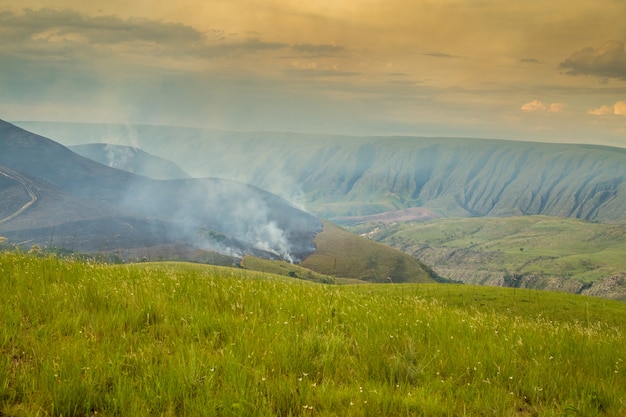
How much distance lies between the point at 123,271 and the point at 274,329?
6.92m

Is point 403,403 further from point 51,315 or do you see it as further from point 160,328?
point 51,315

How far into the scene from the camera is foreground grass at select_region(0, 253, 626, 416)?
5.47 meters

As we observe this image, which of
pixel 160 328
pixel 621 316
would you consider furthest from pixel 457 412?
pixel 621 316

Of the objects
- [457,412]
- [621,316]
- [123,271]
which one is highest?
[457,412]

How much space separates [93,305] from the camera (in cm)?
852

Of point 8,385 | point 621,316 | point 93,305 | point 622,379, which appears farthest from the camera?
point 621,316

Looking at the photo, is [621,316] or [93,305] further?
[621,316]

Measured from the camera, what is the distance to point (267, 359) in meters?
6.47

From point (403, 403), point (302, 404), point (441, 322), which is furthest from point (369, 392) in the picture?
point (441, 322)

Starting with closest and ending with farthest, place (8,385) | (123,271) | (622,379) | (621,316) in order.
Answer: (8,385), (622,379), (123,271), (621,316)

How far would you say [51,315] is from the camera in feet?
25.7

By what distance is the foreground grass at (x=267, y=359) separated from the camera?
5473mm

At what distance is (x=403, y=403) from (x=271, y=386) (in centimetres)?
156

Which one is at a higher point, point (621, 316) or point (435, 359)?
point (435, 359)
